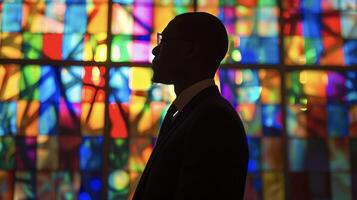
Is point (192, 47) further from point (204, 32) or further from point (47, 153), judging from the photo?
point (47, 153)

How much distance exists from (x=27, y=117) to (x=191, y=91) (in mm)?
3012

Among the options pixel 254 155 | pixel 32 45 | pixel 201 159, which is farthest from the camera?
pixel 32 45

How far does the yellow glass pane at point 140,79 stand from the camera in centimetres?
420

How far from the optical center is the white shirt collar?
52.5 inches

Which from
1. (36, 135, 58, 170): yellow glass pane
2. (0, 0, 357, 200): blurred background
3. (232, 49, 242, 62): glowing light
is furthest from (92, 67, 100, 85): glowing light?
(232, 49, 242, 62): glowing light

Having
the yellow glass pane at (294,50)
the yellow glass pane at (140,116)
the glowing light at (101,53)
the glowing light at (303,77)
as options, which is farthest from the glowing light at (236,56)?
the glowing light at (101,53)

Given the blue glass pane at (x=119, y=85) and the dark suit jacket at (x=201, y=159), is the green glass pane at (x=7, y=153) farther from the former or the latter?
the dark suit jacket at (x=201, y=159)

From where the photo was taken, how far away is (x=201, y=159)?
46.8 inches

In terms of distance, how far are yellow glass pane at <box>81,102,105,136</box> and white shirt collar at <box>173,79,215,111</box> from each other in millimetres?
2819

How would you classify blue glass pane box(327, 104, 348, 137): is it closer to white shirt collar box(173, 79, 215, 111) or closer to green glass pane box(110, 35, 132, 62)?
green glass pane box(110, 35, 132, 62)

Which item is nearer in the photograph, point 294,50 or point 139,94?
point 139,94

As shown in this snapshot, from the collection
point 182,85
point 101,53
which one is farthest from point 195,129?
point 101,53

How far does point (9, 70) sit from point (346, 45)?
8.45 feet

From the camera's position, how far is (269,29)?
4375 millimetres
